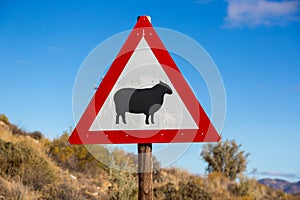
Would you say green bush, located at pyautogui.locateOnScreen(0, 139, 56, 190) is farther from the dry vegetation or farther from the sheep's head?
Answer: the sheep's head

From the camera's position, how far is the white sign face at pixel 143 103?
3963 mm

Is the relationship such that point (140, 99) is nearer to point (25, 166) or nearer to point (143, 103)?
point (143, 103)

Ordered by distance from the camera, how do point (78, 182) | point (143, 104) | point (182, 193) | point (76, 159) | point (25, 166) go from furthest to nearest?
point (76, 159)
point (78, 182)
point (182, 193)
point (25, 166)
point (143, 104)

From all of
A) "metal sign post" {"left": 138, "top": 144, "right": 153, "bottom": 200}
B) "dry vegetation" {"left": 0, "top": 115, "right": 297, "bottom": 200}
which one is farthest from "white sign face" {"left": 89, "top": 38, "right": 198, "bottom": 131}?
"dry vegetation" {"left": 0, "top": 115, "right": 297, "bottom": 200}

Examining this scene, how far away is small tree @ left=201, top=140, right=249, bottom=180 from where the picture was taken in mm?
21250

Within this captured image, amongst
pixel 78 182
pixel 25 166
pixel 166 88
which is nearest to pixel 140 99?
pixel 166 88

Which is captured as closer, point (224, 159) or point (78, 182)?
point (78, 182)

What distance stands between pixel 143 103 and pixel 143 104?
0.04ft

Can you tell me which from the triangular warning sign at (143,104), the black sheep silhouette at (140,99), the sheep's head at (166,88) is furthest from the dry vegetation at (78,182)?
the sheep's head at (166,88)

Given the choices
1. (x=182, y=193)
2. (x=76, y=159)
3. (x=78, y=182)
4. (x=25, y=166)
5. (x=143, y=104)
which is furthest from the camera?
(x=76, y=159)

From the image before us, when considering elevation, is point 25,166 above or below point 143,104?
above

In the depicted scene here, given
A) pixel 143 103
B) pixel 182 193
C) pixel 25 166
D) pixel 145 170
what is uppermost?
pixel 25 166

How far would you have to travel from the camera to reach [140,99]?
4043mm

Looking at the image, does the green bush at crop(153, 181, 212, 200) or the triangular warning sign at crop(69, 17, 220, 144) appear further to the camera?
the green bush at crop(153, 181, 212, 200)
